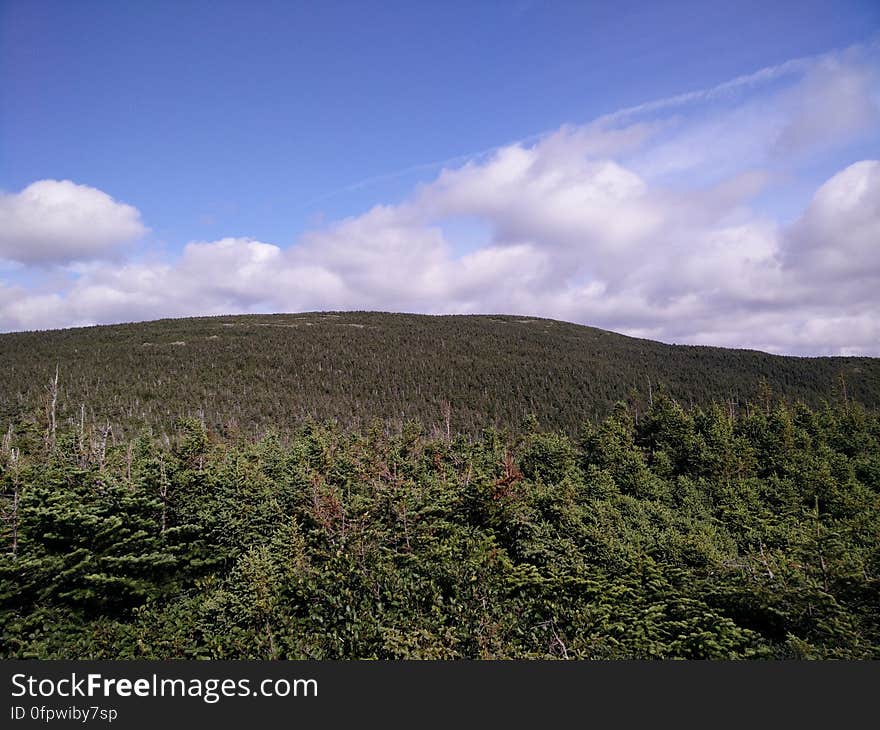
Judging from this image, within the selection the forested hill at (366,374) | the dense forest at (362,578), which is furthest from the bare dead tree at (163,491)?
the forested hill at (366,374)

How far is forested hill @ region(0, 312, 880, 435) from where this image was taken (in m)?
96.9

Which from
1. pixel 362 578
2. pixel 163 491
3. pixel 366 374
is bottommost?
pixel 362 578

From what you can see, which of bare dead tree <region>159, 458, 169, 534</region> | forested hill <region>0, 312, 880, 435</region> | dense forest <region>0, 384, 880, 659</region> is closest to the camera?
dense forest <region>0, 384, 880, 659</region>

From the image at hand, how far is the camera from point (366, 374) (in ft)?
447

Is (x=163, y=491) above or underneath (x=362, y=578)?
above

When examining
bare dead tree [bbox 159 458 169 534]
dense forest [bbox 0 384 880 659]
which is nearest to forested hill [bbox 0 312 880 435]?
dense forest [bbox 0 384 880 659]

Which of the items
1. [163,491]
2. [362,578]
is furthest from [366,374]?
[362,578]

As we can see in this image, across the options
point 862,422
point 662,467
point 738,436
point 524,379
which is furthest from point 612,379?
point 662,467

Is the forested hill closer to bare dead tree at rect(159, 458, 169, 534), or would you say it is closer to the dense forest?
the dense forest

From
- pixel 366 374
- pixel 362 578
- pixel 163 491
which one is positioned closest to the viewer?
pixel 362 578

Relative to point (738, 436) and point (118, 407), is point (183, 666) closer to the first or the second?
point (738, 436)

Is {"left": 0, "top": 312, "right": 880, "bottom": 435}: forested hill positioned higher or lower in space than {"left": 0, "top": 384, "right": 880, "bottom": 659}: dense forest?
higher

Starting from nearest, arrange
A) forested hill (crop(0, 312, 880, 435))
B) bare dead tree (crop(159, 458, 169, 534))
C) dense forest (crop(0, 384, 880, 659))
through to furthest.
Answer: dense forest (crop(0, 384, 880, 659))
bare dead tree (crop(159, 458, 169, 534))
forested hill (crop(0, 312, 880, 435))

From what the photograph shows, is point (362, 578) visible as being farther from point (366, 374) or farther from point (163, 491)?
point (366, 374)
